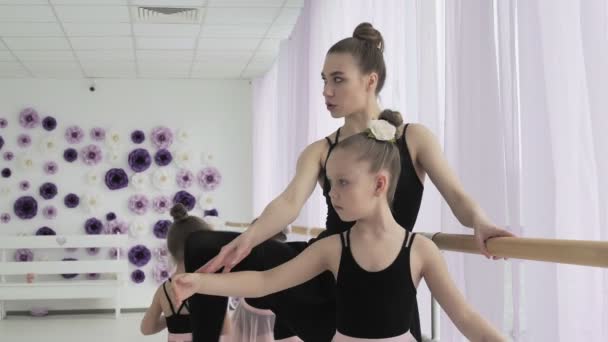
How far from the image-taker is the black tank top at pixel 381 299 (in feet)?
4.65

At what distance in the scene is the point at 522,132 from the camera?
6.53 feet

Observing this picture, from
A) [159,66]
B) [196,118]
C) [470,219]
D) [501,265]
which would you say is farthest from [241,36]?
[470,219]

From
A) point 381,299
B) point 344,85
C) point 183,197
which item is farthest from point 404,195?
point 183,197

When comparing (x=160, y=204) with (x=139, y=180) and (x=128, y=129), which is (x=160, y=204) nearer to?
(x=139, y=180)

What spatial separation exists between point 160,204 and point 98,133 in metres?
0.95

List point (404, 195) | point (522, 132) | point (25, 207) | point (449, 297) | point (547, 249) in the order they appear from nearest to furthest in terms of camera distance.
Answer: point (547, 249) < point (449, 297) < point (404, 195) < point (522, 132) < point (25, 207)

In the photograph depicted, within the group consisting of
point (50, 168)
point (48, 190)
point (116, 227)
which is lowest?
point (116, 227)

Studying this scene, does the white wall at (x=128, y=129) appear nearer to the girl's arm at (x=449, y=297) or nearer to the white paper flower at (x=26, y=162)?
the white paper flower at (x=26, y=162)

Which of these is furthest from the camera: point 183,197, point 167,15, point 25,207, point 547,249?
point 183,197

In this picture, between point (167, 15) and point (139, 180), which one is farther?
point (139, 180)

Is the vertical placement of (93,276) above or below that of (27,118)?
below

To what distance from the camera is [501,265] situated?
2.13 m

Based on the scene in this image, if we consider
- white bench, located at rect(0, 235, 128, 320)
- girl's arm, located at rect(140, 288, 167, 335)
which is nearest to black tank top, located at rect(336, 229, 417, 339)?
girl's arm, located at rect(140, 288, 167, 335)

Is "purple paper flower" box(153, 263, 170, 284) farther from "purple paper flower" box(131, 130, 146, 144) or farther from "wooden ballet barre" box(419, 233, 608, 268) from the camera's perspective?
"wooden ballet barre" box(419, 233, 608, 268)
